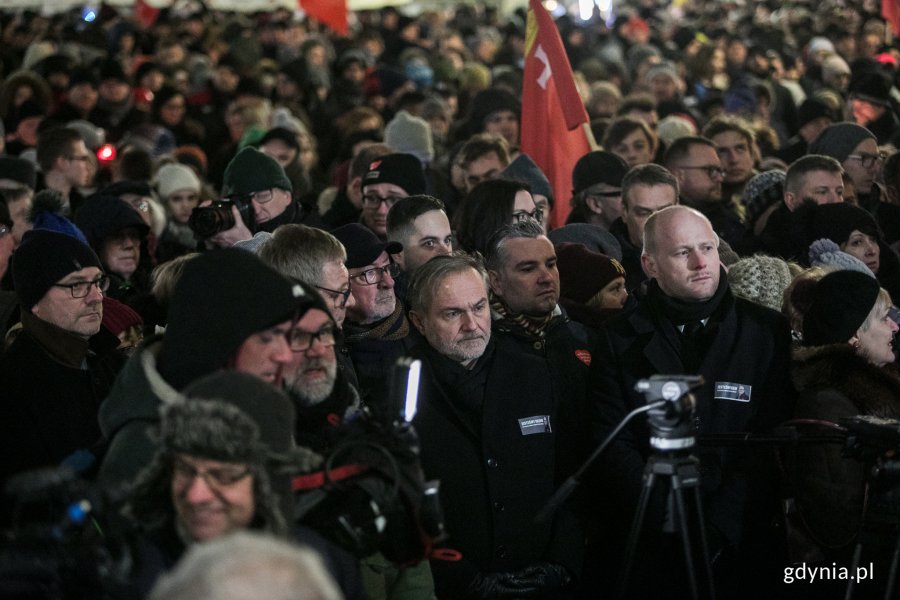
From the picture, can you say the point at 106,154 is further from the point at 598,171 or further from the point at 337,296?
the point at 337,296

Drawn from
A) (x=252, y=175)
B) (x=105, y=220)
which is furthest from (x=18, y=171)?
(x=252, y=175)

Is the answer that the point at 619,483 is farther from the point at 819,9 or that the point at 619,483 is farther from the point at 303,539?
the point at 819,9

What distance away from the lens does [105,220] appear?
7.37 meters

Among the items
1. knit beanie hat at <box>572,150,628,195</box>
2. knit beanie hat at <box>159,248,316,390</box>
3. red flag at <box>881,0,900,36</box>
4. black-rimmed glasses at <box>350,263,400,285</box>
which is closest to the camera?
knit beanie hat at <box>159,248,316,390</box>

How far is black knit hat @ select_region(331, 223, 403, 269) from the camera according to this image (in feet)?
18.9

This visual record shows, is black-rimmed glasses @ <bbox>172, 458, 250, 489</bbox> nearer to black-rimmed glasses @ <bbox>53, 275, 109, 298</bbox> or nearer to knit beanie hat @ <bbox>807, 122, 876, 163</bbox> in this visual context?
black-rimmed glasses @ <bbox>53, 275, 109, 298</bbox>

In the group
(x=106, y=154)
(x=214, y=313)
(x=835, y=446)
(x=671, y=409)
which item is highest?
(x=106, y=154)

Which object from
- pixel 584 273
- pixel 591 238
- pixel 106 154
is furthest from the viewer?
pixel 106 154

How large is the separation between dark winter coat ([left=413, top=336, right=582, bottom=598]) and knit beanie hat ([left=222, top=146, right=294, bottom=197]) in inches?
102

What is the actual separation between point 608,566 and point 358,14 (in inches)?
725

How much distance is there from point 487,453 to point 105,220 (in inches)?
131

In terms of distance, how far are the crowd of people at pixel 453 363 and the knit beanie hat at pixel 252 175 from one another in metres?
0.01

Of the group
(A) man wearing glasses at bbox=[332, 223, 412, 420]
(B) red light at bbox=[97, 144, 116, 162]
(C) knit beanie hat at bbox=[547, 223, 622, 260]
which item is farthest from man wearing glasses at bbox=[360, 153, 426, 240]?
(B) red light at bbox=[97, 144, 116, 162]

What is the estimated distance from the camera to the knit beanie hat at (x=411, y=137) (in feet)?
33.4
